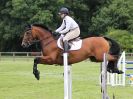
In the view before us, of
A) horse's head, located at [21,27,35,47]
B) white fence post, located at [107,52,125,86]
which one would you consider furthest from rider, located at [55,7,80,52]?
white fence post, located at [107,52,125,86]

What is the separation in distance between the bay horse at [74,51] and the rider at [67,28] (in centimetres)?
33

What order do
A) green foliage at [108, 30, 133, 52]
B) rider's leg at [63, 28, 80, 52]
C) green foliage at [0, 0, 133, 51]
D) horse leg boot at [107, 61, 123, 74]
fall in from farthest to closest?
green foliage at [0, 0, 133, 51], green foliage at [108, 30, 133, 52], horse leg boot at [107, 61, 123, 74], rider's leg at [63, 28, 80, 52]

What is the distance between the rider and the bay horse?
0.33m

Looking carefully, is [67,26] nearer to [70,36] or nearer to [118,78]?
[70,36]

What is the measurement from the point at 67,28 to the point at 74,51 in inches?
26.2

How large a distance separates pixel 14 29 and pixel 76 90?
46935 millimetres

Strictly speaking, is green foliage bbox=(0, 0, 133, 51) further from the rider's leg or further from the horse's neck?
the rider's leg

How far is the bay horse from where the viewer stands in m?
12.5

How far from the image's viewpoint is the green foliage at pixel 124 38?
53.6 metres

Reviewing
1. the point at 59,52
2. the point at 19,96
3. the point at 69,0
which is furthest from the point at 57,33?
the point at 69,0

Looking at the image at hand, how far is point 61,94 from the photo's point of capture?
1539cm

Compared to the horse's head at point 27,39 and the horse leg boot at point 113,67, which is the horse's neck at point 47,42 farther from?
the horse leg boot at point 113,67

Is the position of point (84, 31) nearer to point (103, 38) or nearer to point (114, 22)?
point (114, 22)

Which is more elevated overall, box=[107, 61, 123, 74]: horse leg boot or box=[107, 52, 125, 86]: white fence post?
box=[107, 61, 123, 74]: horse leg boot
